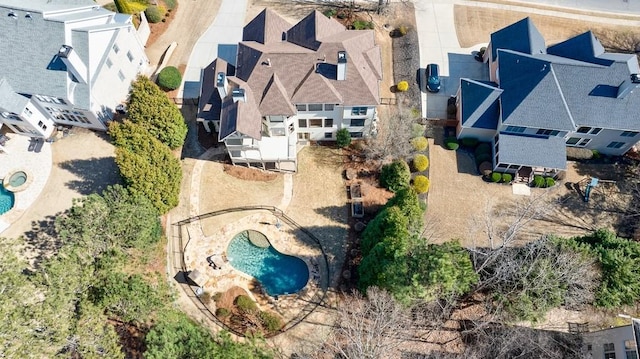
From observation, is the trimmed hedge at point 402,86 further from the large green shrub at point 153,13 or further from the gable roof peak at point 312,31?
the large green shrub at point 153,13

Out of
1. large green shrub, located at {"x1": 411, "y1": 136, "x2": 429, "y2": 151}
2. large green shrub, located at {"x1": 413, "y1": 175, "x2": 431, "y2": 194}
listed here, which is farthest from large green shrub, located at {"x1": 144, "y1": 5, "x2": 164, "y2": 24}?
large green shrub, located at {"x1": 413, "y1": 175, "x2": 431, "y2": 194}

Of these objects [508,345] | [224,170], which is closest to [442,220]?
[508,345]

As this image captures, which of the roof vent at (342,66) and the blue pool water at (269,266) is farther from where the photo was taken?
the roof vent at (342,66)

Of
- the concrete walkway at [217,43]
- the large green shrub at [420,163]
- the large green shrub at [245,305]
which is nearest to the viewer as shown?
the large green shrub at [245,305]

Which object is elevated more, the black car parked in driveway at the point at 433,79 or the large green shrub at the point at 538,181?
the black car parked in driveway at the point at 433,79

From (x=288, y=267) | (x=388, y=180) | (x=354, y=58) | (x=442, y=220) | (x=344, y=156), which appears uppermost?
(x=354, y=58)

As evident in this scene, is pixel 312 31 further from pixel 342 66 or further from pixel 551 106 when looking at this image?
pixel 551 106

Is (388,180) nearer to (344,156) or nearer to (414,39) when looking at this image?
(344,156)

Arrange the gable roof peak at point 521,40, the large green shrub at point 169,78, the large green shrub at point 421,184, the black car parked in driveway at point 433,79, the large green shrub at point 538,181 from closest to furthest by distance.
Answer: the large green shrub at point 421,184, the large green shrub at point 538,181, the gable roof peak at point 521,40, the large green shrub at point 169,78, the black car parked in driveway at point 433,79

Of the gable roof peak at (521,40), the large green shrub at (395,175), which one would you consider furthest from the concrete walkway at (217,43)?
the gable roof peak at (521,40)
